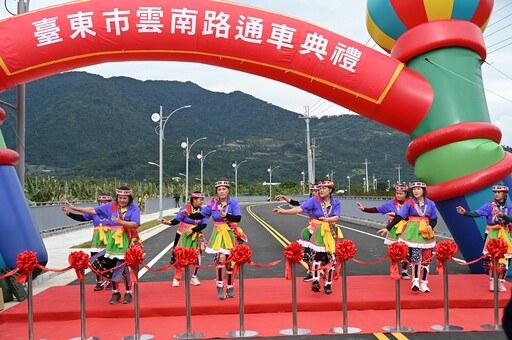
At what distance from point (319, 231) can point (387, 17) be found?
510cm

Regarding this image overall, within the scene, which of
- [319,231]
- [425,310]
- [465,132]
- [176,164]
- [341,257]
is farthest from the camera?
[176,164]

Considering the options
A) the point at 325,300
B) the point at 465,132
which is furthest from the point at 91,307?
the point at 465,132

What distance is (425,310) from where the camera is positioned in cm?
829

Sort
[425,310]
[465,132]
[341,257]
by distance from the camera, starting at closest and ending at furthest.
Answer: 1. [341,257]
2. [425,310]
3. [465,132]

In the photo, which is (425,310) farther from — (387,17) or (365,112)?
(387,17)

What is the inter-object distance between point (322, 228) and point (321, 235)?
0.41 feet

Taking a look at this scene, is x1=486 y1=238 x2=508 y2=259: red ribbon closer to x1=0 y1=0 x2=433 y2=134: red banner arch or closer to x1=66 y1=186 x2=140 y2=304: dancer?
x1=0 y1=0 x2=433 y2=134: red banner arch

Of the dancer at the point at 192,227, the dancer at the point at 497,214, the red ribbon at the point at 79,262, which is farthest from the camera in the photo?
the dancer at the point at 192,227

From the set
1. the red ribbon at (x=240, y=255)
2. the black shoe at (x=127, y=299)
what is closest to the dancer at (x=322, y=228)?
the red ribbon at (x=240, y=255)

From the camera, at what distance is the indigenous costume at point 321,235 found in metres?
9.25

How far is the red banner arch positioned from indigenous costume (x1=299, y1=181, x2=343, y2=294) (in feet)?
6.94

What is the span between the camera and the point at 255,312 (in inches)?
325

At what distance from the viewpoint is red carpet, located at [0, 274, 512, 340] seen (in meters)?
7.45

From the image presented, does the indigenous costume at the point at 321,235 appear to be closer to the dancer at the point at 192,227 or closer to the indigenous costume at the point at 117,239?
the dancer at the point at 192,227
